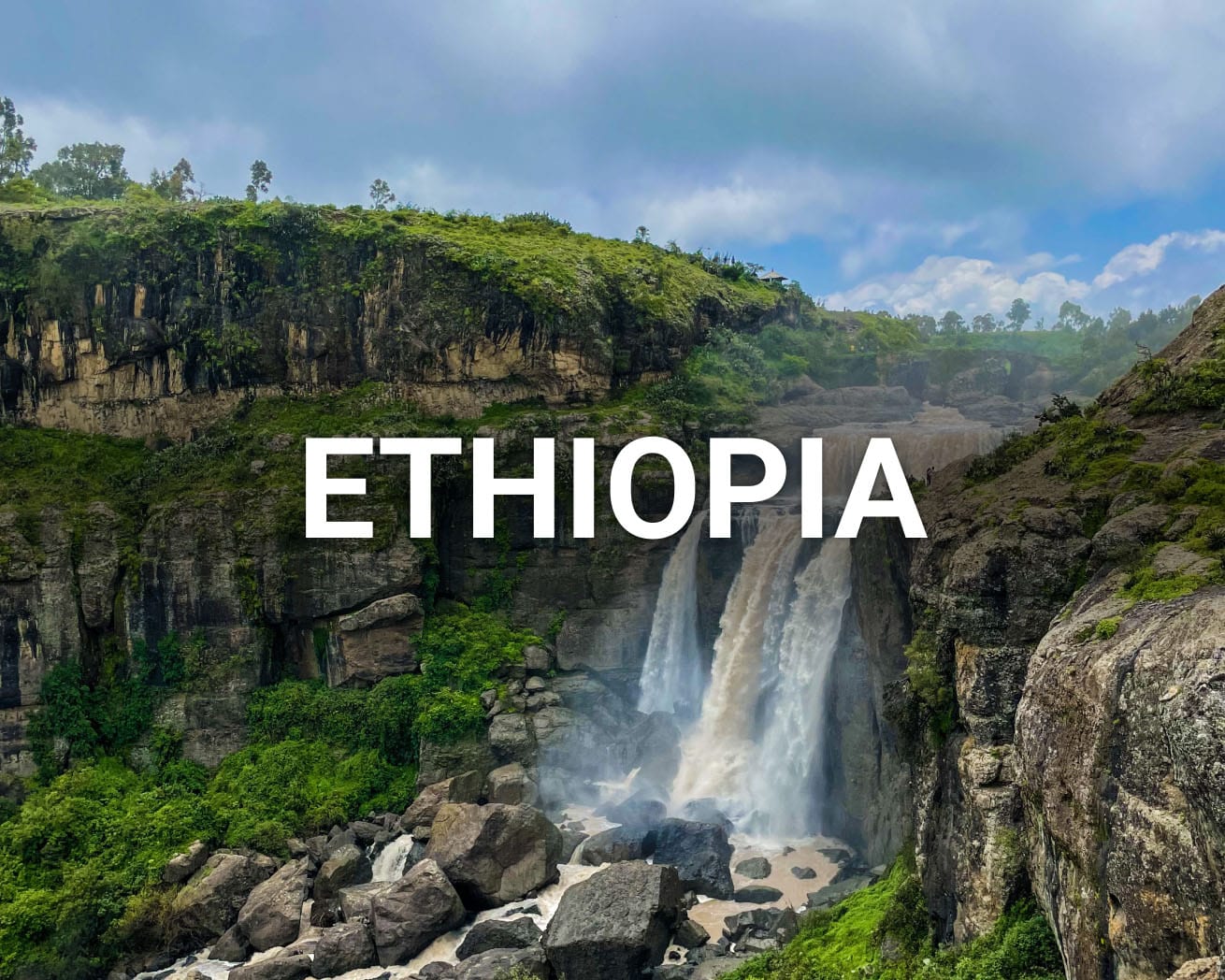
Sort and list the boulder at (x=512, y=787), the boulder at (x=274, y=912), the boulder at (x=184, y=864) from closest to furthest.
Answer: the boulder at (x=274, y=912) → the boulder at (x=184, y=864) → the boulder at (x=512, y=787)

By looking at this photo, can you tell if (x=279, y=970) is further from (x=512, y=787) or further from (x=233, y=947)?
(x=512, y=787)

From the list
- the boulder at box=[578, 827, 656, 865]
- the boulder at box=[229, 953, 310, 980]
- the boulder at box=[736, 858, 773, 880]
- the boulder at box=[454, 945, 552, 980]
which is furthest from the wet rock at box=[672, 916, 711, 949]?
the boulder at box=[229, 953, 310, 980]

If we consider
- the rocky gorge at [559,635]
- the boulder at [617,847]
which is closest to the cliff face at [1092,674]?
the rocky gorge at [559,635]

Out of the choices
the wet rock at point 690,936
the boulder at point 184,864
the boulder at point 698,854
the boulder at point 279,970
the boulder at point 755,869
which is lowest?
the boulder at point 279,970

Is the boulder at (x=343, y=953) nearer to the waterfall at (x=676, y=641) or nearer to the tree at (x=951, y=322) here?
the waterfall at (x=676, y=641)

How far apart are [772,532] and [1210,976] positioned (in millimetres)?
24148

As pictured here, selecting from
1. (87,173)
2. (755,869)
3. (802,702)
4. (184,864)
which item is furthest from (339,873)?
(87,173)

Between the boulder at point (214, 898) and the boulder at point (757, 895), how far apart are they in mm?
12428

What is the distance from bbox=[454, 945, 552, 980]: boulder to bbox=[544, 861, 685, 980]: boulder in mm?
315

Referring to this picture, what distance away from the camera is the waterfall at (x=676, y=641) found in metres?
31.6

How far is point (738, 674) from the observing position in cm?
2972

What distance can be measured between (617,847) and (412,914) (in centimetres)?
547

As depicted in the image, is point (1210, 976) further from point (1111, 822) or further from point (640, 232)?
point (640, 232)

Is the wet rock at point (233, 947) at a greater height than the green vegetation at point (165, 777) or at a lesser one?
lesser
